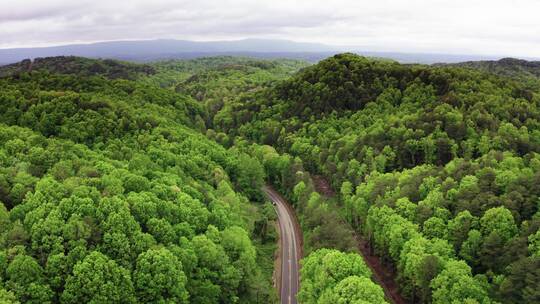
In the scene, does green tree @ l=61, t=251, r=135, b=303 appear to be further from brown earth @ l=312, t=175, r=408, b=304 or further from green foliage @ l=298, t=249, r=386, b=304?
brown earth @ l=312, t=175, r=408, b=304

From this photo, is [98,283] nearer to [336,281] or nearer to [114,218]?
[114,218]

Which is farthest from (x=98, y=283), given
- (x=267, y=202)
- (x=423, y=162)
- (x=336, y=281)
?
(x=423, y=162)

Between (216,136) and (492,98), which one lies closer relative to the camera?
(492,98)

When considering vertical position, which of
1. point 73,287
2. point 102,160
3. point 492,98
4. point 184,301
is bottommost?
point 184,301

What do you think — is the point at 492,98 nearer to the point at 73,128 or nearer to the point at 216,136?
the point at 216,136

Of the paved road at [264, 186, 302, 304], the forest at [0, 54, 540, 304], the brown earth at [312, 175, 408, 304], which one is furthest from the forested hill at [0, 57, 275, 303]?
the brown earth at [312, 175, 408, 304]

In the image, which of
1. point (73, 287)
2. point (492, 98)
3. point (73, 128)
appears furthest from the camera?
point (492, 98)

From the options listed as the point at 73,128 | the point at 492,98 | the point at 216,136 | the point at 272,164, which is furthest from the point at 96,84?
the point at 492,98
